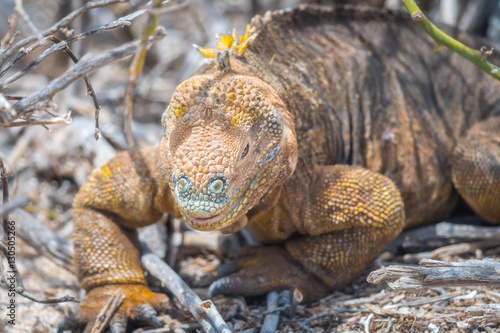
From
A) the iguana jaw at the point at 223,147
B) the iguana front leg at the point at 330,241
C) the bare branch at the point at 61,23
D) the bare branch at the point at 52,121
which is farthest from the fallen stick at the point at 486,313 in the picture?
the bare branch at the point at 61,23

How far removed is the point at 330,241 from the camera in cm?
423

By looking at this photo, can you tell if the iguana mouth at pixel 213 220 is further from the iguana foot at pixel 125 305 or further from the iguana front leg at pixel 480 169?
the iguana front leg at pixel 480 169

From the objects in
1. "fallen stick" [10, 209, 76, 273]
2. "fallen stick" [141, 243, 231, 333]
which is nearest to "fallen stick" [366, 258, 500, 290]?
"fallen stick" [141, 243, 231, 333]

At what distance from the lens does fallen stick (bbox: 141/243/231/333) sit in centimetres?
339

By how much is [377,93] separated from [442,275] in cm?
217

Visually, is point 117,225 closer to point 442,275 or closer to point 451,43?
point 442,275

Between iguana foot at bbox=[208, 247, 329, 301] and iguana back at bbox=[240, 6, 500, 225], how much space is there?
2.34 ft

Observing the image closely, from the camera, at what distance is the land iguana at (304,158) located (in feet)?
10.9

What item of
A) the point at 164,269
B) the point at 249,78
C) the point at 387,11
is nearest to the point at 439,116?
the point at 387,11

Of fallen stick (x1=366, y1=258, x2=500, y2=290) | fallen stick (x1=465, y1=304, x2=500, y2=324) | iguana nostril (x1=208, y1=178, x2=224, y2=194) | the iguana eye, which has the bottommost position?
fallen stick (x1=465, y1=304, x2=500, y2=324)

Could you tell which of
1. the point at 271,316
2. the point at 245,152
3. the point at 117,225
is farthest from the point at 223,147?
the point at 117,225

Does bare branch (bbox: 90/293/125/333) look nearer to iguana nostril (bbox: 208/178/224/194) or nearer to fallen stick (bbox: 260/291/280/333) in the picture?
fallen stick (bbox: 260/291/280/333)

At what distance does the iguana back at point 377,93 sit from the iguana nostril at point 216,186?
1.17 metres

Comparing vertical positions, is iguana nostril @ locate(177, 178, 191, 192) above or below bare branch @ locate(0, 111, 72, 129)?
below
